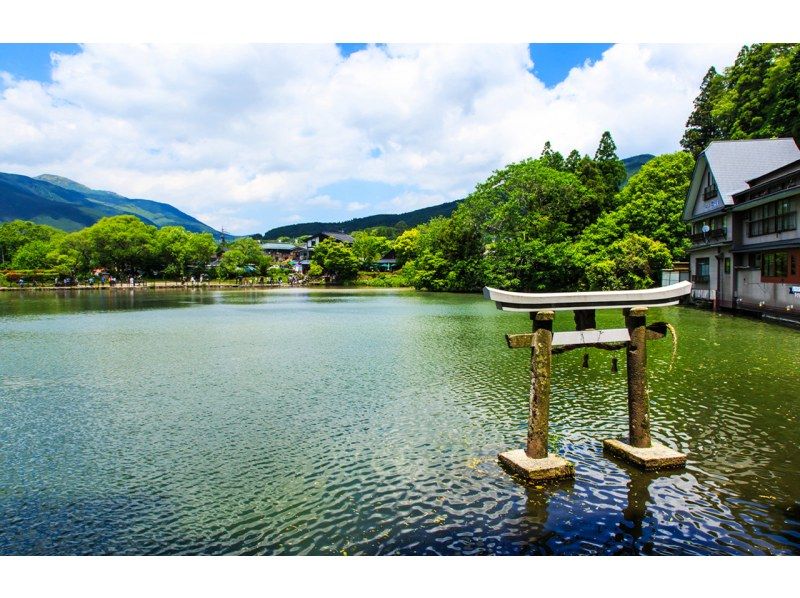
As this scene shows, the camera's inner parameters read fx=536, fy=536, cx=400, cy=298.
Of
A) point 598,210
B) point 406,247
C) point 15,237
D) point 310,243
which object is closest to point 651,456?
point 598,210

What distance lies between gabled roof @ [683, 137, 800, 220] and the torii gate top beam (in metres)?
26.4

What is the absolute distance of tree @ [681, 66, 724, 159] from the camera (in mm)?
52500

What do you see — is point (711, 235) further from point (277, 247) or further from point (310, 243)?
point (277, 247)

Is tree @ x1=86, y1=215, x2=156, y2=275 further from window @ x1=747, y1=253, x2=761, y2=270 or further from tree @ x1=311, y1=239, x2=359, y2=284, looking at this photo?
window @ x1=747, y1=253, x2=761, y2=270

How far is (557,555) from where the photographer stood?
5.97m

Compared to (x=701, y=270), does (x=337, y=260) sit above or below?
above

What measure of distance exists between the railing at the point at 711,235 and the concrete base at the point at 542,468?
2884 centimetres

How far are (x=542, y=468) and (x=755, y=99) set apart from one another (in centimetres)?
4442

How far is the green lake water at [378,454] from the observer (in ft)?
21.0

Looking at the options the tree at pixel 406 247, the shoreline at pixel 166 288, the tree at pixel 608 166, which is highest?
the tree at pixel 608 166

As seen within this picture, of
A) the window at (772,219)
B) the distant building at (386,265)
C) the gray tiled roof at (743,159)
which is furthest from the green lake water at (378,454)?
the distant building at (386,265)

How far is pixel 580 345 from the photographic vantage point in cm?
851

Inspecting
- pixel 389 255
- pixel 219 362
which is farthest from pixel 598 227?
pixel 389 255

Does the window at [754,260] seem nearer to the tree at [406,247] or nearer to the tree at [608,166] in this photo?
the tree at [608,166]
